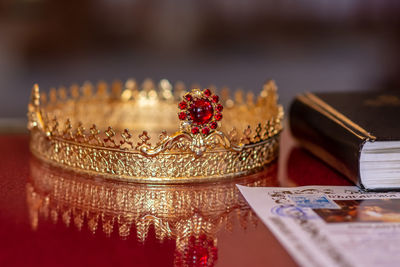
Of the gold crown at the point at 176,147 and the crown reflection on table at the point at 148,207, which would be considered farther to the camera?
the gold crown at the point at 176,147

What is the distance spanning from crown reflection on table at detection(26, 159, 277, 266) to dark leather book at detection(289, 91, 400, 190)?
133 millimetres

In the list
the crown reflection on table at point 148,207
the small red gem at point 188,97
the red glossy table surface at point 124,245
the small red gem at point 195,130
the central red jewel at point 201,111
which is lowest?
the red glossy table surface at point 124,245

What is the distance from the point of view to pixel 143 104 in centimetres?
142

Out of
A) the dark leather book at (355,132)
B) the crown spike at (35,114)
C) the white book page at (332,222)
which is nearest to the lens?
the white book page at (332,222)

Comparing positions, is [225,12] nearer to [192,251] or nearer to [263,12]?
[263,12]

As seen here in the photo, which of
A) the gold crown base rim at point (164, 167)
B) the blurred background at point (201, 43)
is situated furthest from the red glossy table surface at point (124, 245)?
the blurred background at point (201, 43)

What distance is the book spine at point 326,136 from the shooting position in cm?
81

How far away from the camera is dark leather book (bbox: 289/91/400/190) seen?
2.58 feet

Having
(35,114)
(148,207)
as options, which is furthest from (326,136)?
(35,114)

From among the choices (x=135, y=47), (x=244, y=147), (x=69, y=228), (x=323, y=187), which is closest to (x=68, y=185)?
(x=69, y=228)

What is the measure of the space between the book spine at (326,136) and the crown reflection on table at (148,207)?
121 millimetres

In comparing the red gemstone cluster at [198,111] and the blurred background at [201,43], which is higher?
Result: the blurred background at [201,43]

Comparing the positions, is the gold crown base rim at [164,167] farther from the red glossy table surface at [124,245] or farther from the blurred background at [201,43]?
the blurred background at [201,43]

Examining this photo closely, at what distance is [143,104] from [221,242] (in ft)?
2.76
